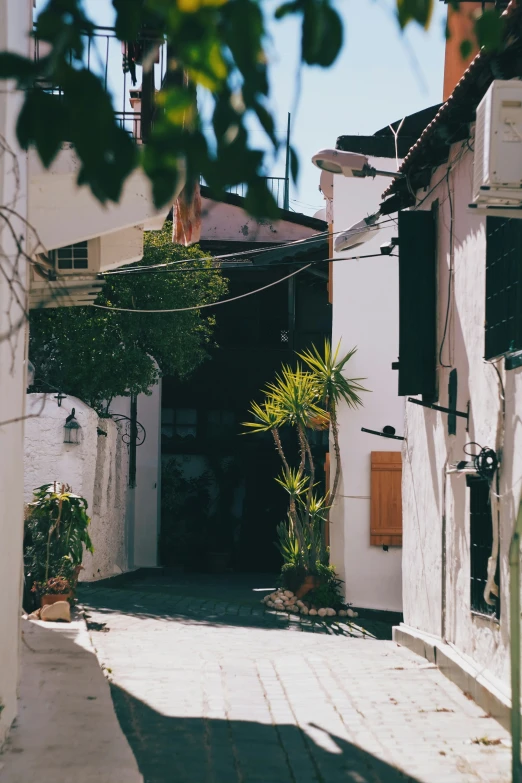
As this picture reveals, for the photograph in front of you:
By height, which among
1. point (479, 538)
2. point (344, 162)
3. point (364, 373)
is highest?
point (344, 162)

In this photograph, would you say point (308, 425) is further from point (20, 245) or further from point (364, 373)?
point (20, 245)

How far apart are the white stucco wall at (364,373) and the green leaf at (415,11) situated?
1416 centimetres

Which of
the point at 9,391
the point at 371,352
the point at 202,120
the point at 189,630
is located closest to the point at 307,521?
the point at 371,352

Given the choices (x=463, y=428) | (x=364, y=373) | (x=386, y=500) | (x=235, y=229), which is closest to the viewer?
(x=463, y=428)

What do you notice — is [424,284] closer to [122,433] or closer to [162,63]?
[162,63]

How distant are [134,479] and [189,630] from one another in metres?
9.87

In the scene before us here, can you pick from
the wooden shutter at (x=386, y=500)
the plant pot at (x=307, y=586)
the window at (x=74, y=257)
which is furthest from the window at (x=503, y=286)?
the wooden shutter at (x=386, y=500)

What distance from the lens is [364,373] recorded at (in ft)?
54.5

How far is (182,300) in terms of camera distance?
18.4m

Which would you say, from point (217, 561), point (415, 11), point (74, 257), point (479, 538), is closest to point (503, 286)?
point (479, 538)

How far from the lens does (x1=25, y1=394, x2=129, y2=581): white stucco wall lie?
14.8 m

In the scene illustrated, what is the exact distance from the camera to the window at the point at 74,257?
968 centimetres

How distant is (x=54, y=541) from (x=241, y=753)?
621 cm

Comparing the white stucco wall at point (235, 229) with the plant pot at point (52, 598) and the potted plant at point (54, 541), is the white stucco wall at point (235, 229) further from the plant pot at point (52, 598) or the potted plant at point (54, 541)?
the plant pot at point (52, 598)
